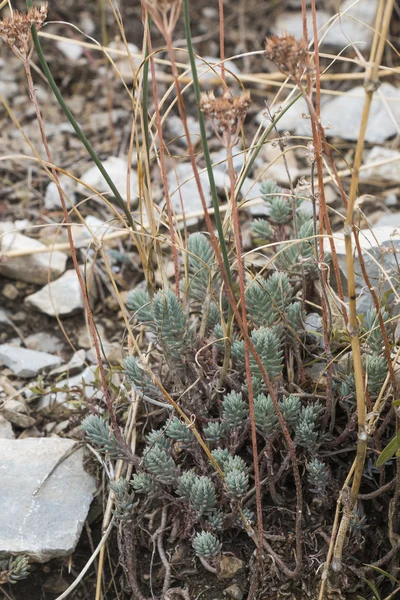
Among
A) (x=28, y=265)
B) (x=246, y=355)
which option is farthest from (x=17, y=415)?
(x=246, y=355)

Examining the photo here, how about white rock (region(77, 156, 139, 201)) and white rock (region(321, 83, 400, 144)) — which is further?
white rock (region(321, 83, 400, 144))

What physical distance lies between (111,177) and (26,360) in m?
0.98

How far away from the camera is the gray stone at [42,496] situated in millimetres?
1835

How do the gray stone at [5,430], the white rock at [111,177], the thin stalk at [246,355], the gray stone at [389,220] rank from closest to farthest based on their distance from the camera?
the thin stalk at [246,355] → the gray stone at [5,430] → the gray stone at [389,220] → the white rock at [111,177]

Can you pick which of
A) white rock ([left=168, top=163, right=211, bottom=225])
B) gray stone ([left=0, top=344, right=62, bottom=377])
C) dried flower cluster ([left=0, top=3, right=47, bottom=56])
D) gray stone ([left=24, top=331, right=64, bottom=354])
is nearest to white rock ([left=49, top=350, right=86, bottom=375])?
gray stone ([left=0, top=344, right=62, bottom=377])

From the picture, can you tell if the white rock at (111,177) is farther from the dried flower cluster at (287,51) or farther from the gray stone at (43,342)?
the dried flower cluster at (287,51)

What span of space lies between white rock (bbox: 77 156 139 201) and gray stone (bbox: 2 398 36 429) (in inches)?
42.8

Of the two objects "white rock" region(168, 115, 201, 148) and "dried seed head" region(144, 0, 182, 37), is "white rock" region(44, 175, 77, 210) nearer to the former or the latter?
"white rock" region(168, 115, 201, 148)

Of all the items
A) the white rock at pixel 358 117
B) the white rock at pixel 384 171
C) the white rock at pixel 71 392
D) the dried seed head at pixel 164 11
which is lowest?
the white rock at pixel 71 392

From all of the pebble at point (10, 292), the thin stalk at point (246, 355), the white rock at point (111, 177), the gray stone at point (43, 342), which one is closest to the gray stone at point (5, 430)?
the gray stone at point (43, 342)

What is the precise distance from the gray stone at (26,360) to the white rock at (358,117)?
168 cm

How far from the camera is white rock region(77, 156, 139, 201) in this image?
3.10 meters

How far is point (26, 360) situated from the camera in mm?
2441

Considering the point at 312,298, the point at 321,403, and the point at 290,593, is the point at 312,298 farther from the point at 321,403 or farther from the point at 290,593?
the point at 290,593
